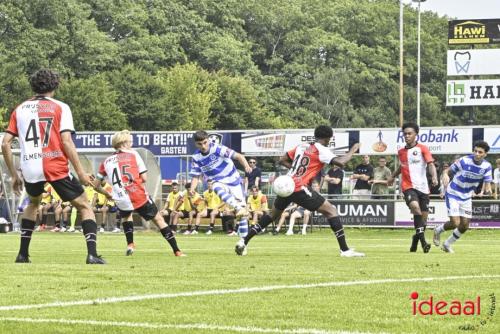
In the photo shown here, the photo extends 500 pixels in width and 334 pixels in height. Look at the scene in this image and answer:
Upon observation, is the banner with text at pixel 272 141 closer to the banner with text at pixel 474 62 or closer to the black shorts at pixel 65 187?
the banner with text at pixel 474 62

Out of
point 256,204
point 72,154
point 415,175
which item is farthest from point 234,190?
point 256,204

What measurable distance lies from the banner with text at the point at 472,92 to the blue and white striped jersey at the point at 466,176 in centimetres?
3760

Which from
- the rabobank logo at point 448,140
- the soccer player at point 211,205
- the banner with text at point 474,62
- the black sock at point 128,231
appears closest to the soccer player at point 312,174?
the black sock at point 128,231

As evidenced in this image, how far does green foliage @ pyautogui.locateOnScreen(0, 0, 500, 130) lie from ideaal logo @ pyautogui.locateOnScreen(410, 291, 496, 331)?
70.2 m

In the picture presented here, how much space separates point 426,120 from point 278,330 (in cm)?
9786

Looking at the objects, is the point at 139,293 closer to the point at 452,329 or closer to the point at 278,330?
the point at 278,330

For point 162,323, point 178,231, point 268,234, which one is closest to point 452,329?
point 162,323

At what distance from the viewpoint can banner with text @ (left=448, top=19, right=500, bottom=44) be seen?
55406 millimetres

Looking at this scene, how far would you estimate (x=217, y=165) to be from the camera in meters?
19.5

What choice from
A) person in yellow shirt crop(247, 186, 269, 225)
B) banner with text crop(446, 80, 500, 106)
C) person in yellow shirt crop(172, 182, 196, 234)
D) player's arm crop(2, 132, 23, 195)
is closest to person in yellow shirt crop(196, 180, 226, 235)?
person in yellow shirt crop(172, 182, 196, 234)

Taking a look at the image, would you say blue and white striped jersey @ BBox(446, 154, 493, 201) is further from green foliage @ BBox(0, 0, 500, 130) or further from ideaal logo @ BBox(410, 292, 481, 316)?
green foliage @ BBox(0, 0, 500, 130)

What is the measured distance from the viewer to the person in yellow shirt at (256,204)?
3316 centimetres

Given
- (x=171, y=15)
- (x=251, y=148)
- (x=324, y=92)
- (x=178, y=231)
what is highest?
Result: (x=171, y=15)

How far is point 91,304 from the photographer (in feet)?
28.9
